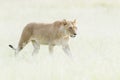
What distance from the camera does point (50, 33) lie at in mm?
13141

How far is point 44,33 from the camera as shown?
1331 centimetres

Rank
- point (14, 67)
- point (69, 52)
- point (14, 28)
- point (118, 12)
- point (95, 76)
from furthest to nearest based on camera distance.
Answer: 1. point (118, 12)
2. point (14, 28)
3. point (69, 52)
4. point (14, 67)
5. point (95, 76)

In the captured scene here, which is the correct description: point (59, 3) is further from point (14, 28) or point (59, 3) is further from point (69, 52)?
point (69, 52)

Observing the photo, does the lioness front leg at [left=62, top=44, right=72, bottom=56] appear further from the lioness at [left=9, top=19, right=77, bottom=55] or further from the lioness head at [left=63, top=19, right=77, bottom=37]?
the lioness head at [left=63, top=19, right=77, bottom=37]

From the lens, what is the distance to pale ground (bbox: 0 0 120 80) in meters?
8.17

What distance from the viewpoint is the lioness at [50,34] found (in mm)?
12719

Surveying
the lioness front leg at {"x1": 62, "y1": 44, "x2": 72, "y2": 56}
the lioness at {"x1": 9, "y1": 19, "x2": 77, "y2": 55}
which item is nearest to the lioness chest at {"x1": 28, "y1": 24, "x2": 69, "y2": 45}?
the lioness at {"x1": 9, "y1": 19, "x2": 77, "y2": 55}

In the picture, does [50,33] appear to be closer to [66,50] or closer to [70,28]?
[70,28]

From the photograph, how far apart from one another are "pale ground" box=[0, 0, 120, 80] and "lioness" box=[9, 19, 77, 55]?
0.68ft

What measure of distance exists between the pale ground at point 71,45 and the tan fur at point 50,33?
238mm

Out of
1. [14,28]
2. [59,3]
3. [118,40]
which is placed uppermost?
[118,40]

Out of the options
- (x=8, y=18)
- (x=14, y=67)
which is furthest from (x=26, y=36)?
(x=8, y=18)

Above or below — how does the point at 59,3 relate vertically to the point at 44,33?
below

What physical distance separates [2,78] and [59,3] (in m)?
23.0
